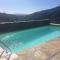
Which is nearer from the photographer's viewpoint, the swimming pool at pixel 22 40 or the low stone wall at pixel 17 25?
the swimming pool at pixel 22 40

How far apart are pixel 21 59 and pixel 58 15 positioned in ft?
97.0

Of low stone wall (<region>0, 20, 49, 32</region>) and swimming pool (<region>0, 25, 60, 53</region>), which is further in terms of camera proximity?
low stone wall (<region>0, 20, 49, 32</region>)

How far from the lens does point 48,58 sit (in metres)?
3.53

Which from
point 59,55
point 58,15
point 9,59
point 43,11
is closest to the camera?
point 9,59

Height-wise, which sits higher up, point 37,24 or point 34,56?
point 34,56

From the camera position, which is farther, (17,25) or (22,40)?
(17,25)

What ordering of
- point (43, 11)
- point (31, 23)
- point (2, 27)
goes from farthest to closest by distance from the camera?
1. point (43, 11)
2. point (31, 23)
3. point (2, 27)

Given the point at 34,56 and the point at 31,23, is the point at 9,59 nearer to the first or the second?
the point at 34,56

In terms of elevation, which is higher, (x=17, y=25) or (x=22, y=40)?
(x=22, y=40)

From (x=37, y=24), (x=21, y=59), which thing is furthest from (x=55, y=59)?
(x=37, y=24)

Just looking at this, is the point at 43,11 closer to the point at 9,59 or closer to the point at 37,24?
the point at 37,24

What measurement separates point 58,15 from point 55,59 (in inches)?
1156

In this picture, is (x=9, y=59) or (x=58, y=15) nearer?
(x=9, y=59)

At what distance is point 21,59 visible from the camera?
3.50 m
